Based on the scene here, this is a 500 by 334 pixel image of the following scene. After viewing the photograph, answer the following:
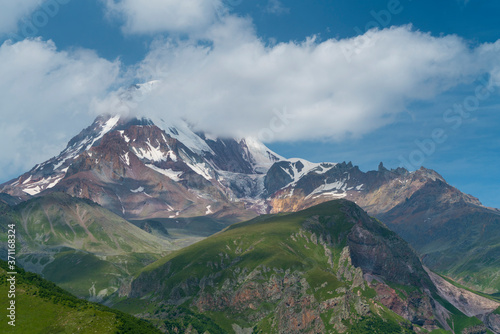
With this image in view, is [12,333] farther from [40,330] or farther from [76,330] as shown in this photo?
[76,330]

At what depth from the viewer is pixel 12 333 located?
19312 cm

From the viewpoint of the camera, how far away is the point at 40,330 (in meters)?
197

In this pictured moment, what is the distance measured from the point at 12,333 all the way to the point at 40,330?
912 centimetres

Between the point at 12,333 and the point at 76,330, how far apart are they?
21.1 meters

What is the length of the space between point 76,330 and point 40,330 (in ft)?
40.4

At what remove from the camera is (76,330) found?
7830 inches

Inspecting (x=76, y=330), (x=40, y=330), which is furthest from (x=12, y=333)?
(x=76, y=330)
